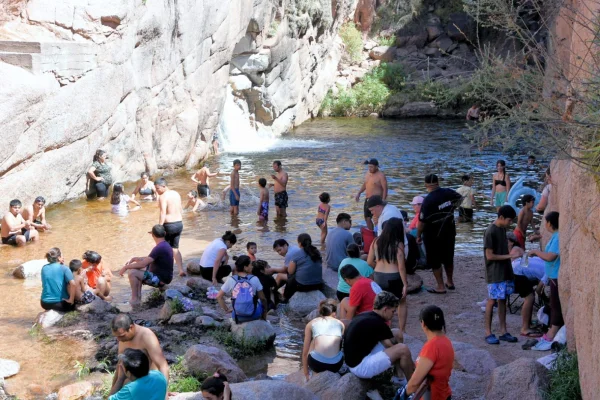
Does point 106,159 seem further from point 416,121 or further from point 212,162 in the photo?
point 416,121

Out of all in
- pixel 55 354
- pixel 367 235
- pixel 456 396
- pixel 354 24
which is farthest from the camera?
pixel 354 24

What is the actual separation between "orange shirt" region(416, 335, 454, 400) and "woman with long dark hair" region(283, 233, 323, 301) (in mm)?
4515

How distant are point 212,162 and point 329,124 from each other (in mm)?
12035

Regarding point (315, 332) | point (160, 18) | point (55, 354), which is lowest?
point (55, 354)

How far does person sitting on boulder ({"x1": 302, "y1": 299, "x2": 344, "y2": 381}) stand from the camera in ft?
25.0

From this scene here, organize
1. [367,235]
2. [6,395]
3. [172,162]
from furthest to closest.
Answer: [172,162] → [367,235] → [6,395]

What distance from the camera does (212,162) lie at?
978 inches

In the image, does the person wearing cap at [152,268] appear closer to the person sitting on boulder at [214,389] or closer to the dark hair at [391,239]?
the dark hair at [391,239]

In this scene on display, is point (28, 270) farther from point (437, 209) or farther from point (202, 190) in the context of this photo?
point (202, 190)

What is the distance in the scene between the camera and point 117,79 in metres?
18.3

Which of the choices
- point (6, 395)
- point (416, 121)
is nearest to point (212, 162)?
point (416, 121)

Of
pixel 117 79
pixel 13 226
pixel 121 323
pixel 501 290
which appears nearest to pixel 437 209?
pixel 501 290

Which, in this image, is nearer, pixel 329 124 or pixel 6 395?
pixel 6 395

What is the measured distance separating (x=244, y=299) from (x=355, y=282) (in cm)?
167
